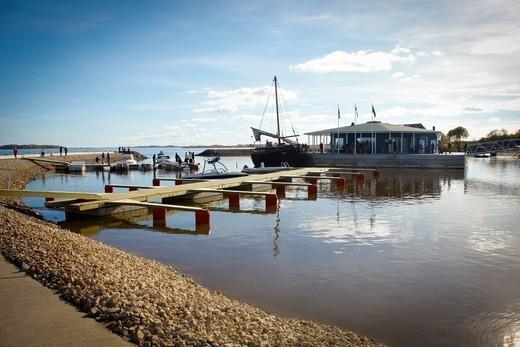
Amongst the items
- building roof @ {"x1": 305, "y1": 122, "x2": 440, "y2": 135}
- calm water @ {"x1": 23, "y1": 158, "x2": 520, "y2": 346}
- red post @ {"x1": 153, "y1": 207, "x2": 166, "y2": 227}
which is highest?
building roof @ {"x1": 305, "y1": 122, "x2": 440, "y2": 135}

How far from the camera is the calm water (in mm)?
7395

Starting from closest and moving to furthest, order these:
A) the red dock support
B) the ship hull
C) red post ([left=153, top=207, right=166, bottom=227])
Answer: red post ([left=153, top=207, right=166, bottom=227])
the red dock support
the ship hull

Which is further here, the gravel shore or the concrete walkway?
the gravel shore

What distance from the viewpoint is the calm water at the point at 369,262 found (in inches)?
291

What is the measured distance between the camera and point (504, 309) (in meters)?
7.77

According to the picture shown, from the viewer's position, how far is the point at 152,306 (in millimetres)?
5797

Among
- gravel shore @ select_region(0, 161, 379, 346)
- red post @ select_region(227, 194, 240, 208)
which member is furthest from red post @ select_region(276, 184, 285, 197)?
gravel shore @ select_region(0, 161, 379, 346)

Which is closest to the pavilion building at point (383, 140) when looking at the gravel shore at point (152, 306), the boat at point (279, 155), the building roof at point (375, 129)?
the building roof at point (375, 129)

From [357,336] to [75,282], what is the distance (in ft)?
15.0

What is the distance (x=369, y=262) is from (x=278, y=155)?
37.4 m

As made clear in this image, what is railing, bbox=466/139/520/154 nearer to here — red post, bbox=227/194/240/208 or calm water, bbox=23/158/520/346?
calm water, bbox=23/158/520/346

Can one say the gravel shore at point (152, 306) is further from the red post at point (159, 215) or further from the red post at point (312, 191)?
the red post at point (312, 191)

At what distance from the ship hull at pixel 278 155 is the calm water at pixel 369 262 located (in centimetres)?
2710

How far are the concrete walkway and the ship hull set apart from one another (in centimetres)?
4195
